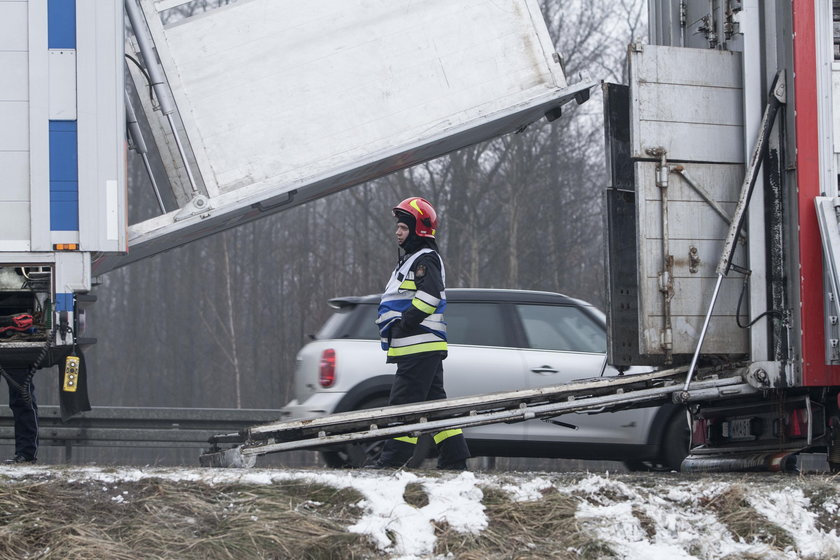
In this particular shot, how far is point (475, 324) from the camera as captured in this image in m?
9.24

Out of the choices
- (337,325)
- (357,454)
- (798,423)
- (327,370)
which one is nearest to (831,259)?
(798,423)

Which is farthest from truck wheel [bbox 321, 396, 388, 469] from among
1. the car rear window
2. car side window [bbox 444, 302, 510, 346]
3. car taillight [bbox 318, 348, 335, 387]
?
car side window [bbox 444, 302, 510, 346]

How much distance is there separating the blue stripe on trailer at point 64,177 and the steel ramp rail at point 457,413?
1.60m

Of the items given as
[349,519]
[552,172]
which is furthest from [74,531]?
[552,172]

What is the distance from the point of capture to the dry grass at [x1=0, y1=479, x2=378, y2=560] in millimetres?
4562

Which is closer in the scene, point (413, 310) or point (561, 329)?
point (413, 310)

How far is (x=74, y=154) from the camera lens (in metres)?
6.51

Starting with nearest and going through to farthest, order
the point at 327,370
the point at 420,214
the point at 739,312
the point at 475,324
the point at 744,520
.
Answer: the point at 744,520, the point at 739,312, the point at 420,214, the point at 327,370, the point at 475,324

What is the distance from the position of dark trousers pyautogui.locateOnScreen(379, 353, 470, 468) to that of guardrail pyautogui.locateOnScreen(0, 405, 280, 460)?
3.51m

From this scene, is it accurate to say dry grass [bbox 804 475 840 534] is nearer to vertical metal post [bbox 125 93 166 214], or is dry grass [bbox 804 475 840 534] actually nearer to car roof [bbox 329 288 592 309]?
car roof [bbox 329 288 592 309]

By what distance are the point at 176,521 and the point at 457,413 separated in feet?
7.81

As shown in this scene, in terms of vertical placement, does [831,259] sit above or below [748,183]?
below

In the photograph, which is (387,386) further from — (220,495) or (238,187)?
(220,495)

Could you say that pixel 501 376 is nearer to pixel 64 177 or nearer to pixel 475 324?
pixel 475 324
